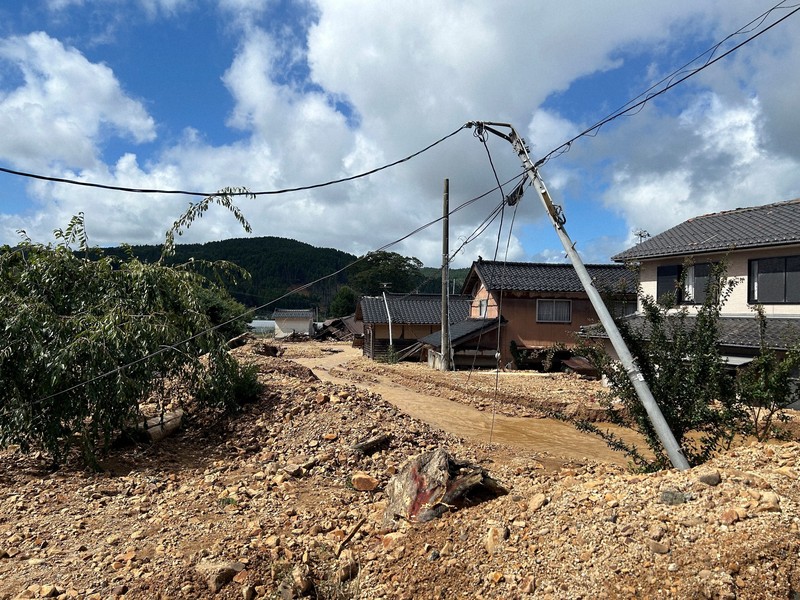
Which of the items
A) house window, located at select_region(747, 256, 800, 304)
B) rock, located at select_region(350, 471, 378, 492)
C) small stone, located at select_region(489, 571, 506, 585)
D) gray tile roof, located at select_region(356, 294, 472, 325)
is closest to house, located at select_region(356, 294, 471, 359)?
gray tile roof, located at select_region(356, 294, 472, 325)

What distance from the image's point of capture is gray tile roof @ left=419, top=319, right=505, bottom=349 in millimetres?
25375

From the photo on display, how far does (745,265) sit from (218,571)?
16367 mm

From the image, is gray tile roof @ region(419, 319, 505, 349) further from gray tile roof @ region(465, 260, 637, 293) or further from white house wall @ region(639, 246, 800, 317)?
white house wall @ region(639, 246, 800, 317)

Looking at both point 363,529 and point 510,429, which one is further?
point 510,429

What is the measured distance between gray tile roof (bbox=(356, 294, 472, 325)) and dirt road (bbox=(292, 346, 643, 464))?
1332cm

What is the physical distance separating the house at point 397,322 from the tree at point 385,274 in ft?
119

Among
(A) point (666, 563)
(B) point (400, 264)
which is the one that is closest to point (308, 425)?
(A) point (666, 563)

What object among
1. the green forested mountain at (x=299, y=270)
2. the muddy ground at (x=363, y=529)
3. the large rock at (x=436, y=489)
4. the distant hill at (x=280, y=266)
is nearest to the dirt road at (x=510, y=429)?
the muddy ground at (x=363, y=529)

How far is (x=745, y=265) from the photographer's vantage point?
51.4 feet

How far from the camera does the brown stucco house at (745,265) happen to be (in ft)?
47.1

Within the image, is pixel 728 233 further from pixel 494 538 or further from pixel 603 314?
pixel 494 538

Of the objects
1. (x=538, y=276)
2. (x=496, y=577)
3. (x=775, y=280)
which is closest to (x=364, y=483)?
(x=496, y=577)

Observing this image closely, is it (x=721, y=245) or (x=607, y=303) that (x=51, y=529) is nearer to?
(x=607, y=303)

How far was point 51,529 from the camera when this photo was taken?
20.1ft
